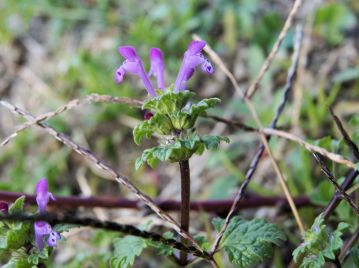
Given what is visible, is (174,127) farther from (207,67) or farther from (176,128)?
(207,67)

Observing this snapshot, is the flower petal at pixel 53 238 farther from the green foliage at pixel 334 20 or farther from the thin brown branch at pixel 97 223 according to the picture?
the green foliage at pixel 334 20

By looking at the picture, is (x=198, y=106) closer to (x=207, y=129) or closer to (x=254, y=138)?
(x=254, y=138)

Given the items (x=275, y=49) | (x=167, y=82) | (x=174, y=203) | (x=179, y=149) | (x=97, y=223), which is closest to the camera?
(x=97, y=223)

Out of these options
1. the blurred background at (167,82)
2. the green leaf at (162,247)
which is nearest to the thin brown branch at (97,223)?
the green leaf at (162,247)

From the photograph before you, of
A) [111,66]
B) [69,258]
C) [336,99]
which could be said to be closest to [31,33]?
[111,66]

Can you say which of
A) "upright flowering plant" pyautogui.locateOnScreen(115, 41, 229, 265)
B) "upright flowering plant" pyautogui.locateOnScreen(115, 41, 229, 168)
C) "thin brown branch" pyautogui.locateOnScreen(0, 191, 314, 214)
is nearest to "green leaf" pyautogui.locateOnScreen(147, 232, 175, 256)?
"upright flowering plant" pyautogui.locateOnScreen(115, 41, 229, 265)

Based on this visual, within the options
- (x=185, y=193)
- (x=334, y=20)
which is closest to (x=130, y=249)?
(x=185, y=193)
